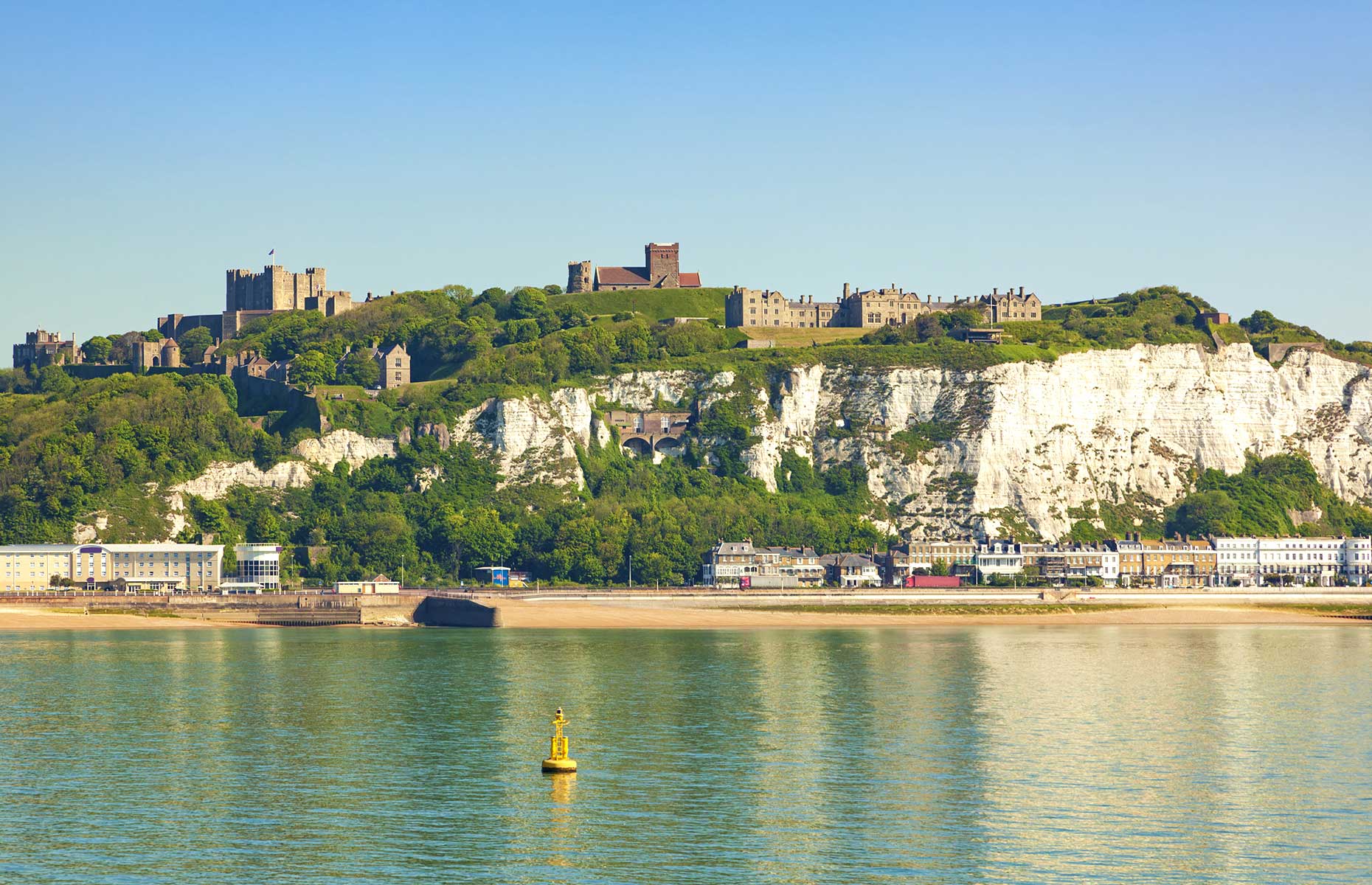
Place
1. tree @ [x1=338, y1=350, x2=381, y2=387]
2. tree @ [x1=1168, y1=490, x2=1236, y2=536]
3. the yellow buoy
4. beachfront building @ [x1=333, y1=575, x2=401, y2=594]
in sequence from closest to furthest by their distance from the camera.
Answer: the yellow buoy, beachfront building @ [x1=333, y1=575, x2=401, y2=594], tree @ [x1=1168, y1=490, x2=1236, y2=536], tree @ [x1=338, y1=350, x2=381, y2=387]

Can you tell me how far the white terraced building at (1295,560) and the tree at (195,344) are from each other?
100908 mm

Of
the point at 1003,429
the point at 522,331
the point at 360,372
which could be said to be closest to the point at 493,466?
the point at 360,372

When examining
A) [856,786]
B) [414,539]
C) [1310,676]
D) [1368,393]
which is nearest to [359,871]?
[856,786]

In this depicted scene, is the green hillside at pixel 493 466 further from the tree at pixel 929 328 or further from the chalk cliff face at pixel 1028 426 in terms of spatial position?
the chalk cliff face at pixel 1028 426

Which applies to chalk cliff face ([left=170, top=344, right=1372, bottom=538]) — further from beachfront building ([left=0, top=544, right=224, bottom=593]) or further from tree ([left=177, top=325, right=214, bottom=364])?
tree ([left=177, top=325, right=214, bottom=364])

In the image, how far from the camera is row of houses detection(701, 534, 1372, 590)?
128 metres

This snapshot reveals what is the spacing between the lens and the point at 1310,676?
233ft

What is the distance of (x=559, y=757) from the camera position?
44.6 metres

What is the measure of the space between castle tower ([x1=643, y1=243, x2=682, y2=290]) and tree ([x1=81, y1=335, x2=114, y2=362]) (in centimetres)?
5757

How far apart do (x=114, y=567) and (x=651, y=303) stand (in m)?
75.3

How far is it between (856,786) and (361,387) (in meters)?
111

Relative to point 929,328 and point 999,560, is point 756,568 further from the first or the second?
point 929,328

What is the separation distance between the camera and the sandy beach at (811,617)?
4274 inches

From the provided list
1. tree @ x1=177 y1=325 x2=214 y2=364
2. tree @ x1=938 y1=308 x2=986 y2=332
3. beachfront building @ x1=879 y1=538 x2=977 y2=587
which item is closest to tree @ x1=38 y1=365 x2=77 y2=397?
tree @ x1=177 y1=325 x2=214 y2=364
